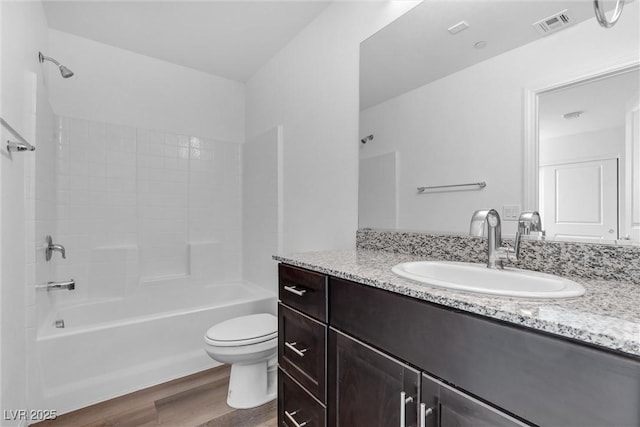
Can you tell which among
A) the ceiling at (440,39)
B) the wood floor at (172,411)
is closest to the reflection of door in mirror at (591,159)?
the ceiling at (440,39)

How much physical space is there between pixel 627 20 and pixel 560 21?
18cm

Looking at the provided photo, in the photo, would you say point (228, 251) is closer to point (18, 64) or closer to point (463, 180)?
point (18, 64)

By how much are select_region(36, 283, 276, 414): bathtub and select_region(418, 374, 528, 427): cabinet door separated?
5.87 feet

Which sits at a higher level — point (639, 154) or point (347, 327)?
point (639, 154)

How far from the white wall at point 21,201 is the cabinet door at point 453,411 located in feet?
5.15

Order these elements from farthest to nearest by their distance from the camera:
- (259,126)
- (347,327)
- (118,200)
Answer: (259,126) < (118,200) < (347,327)

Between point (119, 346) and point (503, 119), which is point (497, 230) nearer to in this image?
point (503, 119)

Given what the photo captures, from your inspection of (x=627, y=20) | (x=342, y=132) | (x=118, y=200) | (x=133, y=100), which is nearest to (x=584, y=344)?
(x=627, y=20)

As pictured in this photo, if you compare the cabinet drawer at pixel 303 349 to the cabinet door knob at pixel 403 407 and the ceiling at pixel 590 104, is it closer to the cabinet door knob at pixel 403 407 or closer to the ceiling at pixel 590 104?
the cabinet door knob at pixel 403 407

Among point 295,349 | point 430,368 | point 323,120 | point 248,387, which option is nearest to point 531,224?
point 430,368

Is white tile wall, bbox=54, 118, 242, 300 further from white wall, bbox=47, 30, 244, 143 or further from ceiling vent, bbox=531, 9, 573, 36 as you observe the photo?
ceiling vent, bbox=531, 9, 573, 36

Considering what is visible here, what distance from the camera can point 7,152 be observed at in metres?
1.29

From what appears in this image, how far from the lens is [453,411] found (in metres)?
0.70

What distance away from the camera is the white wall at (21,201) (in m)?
1.26
